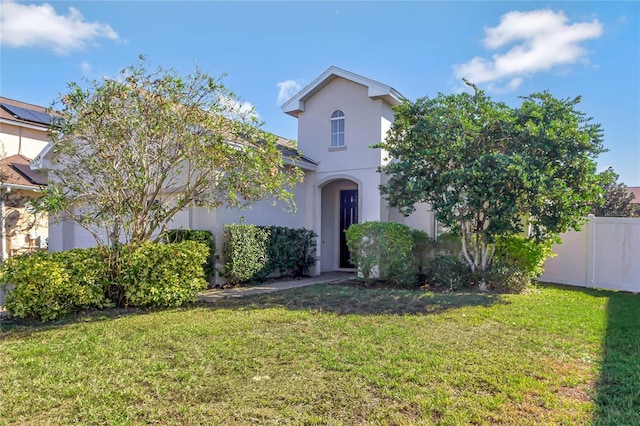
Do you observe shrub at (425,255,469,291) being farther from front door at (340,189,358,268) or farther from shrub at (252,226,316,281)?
front door at (340,189,358,268)

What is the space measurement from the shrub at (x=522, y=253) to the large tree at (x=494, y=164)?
1.31 ft

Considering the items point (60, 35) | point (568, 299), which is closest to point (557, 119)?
point (568, 299)

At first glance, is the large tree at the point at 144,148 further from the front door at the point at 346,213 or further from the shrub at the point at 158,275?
the front door at the point at 346,213

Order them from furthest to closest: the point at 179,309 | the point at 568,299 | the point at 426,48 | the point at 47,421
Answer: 1. the point at 426,48
2. the point at 568,299
3. the point at 179,309
4. the point at 47,421

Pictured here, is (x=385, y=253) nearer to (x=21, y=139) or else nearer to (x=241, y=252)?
(x=241, y=252)

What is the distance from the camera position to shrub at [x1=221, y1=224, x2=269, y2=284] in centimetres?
1094

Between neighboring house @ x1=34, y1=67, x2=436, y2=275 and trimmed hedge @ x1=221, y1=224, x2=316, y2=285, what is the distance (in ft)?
2.48

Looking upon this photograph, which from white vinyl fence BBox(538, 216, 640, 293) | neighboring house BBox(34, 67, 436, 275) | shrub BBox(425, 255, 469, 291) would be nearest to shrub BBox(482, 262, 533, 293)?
shrub BBox(425, 255, 469, 291)

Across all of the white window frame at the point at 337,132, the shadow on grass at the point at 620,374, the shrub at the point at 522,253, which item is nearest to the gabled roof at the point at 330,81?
the white window frame at the point at 337,132

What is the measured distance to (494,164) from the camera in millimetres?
9094

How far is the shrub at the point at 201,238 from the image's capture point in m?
10.5

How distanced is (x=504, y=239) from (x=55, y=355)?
10312 mm

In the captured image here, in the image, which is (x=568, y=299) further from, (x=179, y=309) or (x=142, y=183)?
(x=142, y=183)

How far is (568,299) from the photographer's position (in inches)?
356
